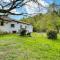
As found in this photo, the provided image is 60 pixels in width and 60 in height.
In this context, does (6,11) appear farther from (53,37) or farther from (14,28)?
(14,28)

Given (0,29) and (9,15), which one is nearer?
(9,15)

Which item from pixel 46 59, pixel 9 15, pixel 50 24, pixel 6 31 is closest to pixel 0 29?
pixel 6 31

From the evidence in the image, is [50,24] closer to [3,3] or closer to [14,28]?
[14,28]

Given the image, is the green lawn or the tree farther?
the green lawn

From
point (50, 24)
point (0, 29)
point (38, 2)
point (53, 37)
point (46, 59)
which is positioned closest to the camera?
point (38, 2)

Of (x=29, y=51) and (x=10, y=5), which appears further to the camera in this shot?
(x=29, y=51)

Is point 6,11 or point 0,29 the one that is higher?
point 6,11

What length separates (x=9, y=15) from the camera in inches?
368

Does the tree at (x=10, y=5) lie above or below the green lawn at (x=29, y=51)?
above

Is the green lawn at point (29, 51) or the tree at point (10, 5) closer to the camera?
the tree at point (10, 5)

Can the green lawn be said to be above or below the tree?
below

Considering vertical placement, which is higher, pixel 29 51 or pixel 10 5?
pixel 10 5

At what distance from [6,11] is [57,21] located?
56.0 meters

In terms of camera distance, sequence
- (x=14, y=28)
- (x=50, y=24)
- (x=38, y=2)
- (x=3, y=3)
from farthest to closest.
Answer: (x=50, y=24) < (x=14, y=28) < (x=3, y=3) < (x=38, y=2)
